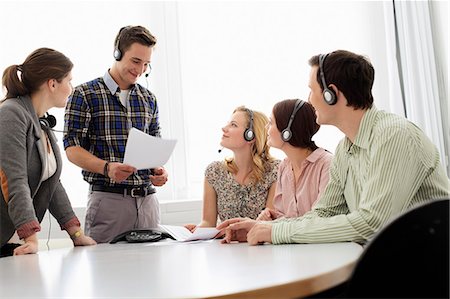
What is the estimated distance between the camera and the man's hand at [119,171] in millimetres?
2877

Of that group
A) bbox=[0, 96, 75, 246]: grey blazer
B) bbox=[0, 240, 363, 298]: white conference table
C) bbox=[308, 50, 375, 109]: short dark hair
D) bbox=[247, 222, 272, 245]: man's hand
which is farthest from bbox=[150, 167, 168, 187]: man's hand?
bbox=[308, 50, 375, 109]: short dark hair

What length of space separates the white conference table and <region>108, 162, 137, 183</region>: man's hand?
31.0 inches

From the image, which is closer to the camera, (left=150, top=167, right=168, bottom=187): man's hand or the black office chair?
the black office chair

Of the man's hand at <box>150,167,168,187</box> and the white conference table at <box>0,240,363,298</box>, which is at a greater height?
the man's hand at <box>150,167,168,187</box>

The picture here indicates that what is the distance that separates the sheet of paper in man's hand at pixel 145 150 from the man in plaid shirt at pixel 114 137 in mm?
260

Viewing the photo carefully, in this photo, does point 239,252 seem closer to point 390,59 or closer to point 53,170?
point 53,170

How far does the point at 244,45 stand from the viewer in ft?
15.0

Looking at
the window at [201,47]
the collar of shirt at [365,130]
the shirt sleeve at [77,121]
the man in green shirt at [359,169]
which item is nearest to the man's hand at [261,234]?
the man in green shirt at [359,169]

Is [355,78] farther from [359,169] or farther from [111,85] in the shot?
[111,85]

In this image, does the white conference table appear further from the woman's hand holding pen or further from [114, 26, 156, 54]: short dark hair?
[114, 26, 156, 54]: short dark hair

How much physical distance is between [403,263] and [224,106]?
3.55 m

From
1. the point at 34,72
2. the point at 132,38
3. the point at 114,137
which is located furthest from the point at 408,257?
the point at 132,38

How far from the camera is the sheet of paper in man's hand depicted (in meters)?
2.68

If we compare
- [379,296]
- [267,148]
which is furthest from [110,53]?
[379,296]
